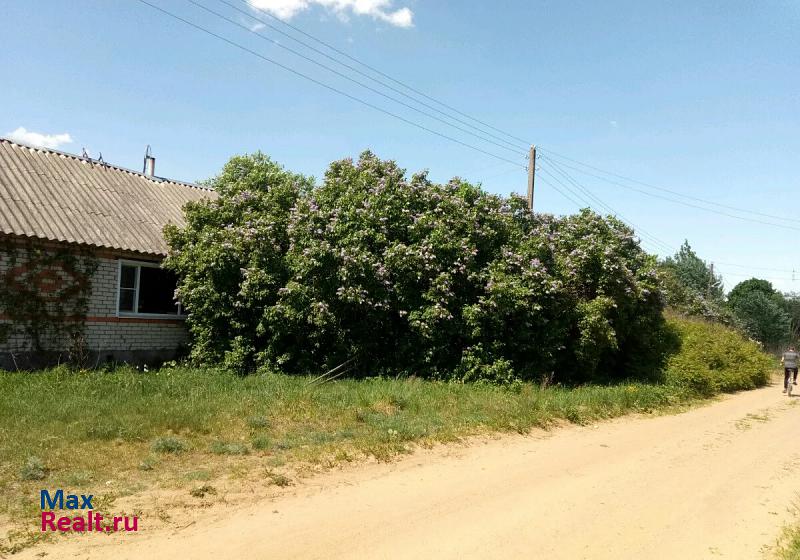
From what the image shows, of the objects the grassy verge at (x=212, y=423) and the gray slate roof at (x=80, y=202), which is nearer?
the grassy verge at (x=212, y=423)

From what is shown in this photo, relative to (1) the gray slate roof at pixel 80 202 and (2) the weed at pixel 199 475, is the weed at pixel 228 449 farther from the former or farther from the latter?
(1) the gray slate roof at pixel 80 202

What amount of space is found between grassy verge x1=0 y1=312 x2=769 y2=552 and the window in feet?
7.30

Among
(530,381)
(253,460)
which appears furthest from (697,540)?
(530,381)

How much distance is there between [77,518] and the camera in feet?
16.4

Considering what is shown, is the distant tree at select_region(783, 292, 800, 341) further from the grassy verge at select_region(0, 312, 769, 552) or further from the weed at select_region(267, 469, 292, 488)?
the weed at select_region(267, 469, 292, 488)

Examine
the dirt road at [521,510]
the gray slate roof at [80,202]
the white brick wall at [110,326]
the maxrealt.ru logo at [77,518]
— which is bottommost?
the dirt road at [521,510]

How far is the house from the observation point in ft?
39.1

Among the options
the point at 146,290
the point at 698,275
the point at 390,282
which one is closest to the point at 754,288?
the point at 698,275

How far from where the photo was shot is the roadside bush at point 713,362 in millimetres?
16500

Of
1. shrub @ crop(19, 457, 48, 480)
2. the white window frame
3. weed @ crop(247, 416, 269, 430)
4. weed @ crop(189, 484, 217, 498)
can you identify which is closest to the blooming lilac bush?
the white window frame

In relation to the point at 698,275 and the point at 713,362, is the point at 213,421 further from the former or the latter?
the point at 698,275

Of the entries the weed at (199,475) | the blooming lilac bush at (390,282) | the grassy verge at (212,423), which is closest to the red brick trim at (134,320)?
the blooming lilac bush at (390,282)

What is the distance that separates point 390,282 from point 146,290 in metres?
6.50

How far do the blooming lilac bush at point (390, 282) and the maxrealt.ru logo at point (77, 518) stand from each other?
23.9ft
